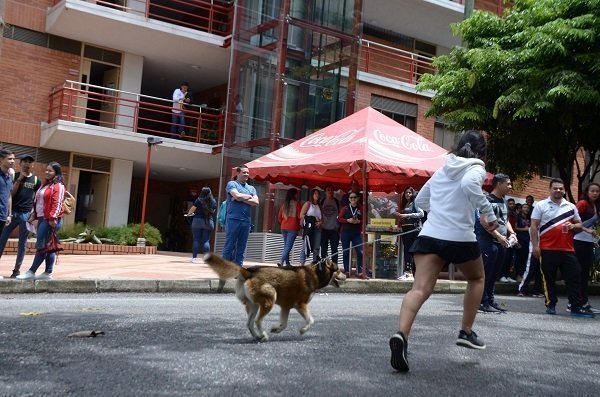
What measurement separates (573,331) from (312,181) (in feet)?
28.0

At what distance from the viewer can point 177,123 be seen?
69.0ft

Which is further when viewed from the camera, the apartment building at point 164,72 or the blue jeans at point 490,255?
the apartment building at point 164,72

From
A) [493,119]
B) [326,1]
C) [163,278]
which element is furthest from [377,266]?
[326,1]

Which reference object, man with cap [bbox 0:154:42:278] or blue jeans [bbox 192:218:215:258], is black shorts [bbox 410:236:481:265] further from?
blue jeans [bbox 192:218:215:258]

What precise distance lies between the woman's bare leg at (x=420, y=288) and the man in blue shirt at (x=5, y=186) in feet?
20.3

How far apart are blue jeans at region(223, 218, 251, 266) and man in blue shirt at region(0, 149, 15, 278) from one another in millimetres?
3326

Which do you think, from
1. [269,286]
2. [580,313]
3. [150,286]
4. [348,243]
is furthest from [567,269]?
[150,286]

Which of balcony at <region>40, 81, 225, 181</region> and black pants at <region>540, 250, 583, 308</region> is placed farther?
balcony at <region>40, 81, 225, 181</region>

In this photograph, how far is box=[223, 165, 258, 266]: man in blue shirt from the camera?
36.7 feet

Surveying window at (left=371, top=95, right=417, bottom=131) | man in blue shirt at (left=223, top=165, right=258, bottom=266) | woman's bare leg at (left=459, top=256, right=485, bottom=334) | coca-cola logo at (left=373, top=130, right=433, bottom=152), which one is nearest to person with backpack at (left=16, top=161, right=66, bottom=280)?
man in blue shirt at (left=223, top=165, right=258, bottom=266)

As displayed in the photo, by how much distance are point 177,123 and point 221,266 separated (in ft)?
52.9

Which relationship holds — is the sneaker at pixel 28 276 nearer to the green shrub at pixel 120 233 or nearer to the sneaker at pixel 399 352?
the sneaker at pixel 399 352

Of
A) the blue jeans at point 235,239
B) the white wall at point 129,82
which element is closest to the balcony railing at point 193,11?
the white wall at point 129,82

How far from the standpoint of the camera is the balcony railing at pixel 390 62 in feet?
75.5
